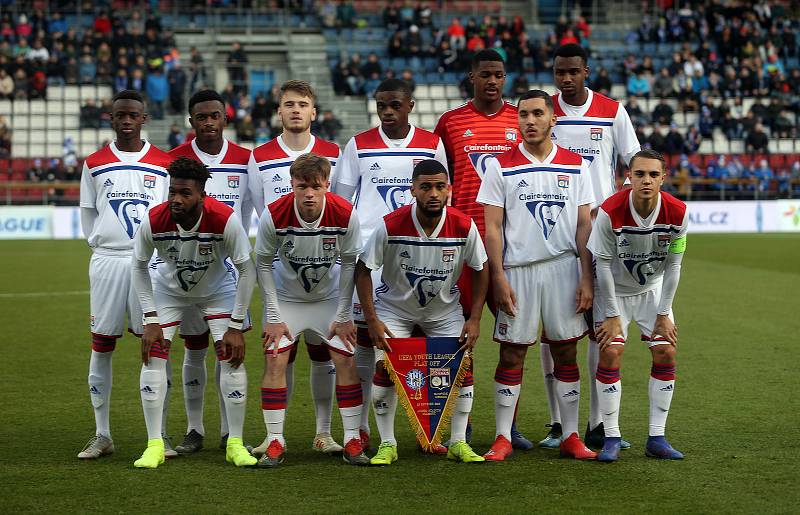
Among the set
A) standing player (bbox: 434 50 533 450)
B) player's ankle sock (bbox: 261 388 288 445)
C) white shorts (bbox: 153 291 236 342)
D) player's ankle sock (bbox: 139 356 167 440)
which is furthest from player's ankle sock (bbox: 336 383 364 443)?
player's ankle sock (bbox: 139 356 167 440)

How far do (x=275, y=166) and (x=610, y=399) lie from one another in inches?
101

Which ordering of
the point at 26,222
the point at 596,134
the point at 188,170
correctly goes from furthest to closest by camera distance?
the point at 26,222, the point at 596,134, the point at 188,170

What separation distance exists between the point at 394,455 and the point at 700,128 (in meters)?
26.7

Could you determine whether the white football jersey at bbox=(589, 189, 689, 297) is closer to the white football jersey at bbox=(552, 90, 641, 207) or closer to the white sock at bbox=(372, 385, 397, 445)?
the white football jersey at bbox=(552, 90, 641, 207)

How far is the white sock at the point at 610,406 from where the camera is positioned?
666cm

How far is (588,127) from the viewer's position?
24.2 feet

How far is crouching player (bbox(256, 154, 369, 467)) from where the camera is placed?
656 centimetres

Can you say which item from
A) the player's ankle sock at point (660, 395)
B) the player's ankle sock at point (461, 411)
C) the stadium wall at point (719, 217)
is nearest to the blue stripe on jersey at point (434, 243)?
the player's ankle sock at point (461, 411)

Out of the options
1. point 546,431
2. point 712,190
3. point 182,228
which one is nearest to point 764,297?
point 546,431

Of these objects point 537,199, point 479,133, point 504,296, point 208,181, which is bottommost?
point 504,296

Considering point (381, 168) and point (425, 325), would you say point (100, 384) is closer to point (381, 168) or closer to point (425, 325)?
point (425, 325)

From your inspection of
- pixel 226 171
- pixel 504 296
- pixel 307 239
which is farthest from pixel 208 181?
pixel 504 296

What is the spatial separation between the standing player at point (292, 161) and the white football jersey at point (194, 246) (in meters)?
0.53

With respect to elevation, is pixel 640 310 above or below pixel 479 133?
below
